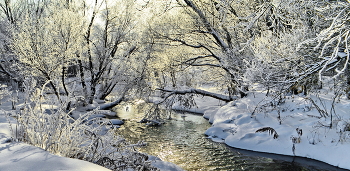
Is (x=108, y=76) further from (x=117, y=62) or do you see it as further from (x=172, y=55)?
(x=172, y=55)

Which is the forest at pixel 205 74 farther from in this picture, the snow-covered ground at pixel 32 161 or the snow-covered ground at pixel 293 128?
the snow-covered ground at pixel 32 161

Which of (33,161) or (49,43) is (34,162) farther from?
(49,43)

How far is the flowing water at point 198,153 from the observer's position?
629 cm

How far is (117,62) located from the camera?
15961 millimetres

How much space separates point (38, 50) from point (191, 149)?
845cm

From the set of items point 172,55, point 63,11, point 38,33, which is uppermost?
point 63,11

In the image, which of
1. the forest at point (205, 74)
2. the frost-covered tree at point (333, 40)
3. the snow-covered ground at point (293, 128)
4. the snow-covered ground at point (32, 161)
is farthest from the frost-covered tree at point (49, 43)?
the frost-covered tree at point (333, 40)

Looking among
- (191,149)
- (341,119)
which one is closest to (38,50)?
(191,149)

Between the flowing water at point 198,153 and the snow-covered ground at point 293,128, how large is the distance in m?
0.32

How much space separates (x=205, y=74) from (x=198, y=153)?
6.37 m

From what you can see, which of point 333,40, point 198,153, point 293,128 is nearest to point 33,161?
point 333,40

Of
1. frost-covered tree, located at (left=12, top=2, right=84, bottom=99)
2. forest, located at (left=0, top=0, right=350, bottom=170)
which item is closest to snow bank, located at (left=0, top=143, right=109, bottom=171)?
forest, located at (left=0, top=0, right=350, bottom=170)

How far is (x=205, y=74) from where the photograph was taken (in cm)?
1309

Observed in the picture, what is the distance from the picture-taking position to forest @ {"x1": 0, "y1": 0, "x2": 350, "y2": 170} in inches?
137
